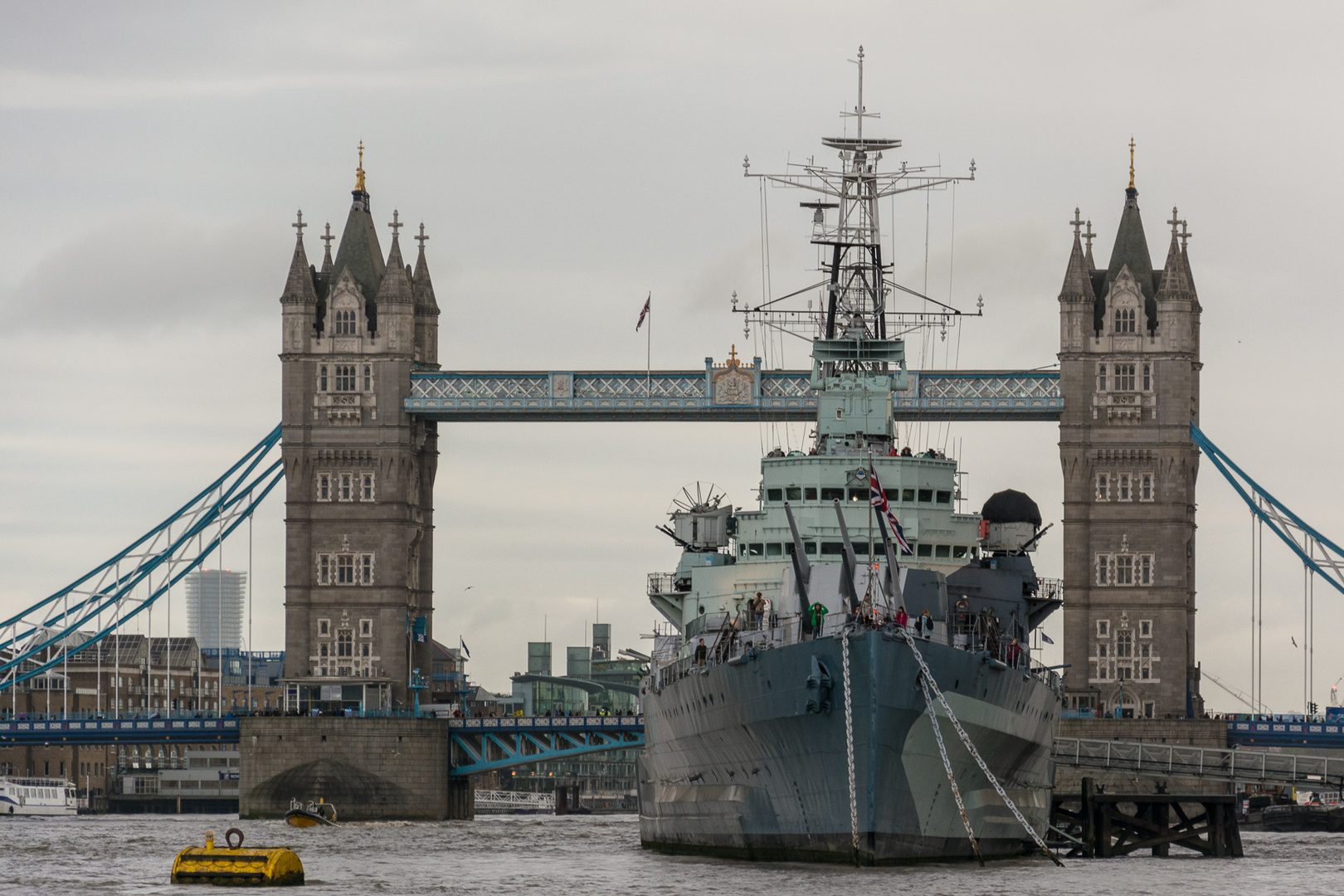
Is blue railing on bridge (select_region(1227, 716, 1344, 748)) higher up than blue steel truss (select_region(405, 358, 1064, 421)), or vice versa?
blue steel truss (select_region(405, 358, 1064, 421))

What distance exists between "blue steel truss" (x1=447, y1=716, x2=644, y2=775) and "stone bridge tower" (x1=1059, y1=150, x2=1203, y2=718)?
2243 centimetres

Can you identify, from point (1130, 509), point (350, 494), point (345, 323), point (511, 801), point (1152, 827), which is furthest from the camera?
point (511, 801)

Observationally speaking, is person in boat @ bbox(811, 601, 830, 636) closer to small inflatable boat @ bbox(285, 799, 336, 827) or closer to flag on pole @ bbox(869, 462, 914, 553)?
flag on pole @ bbox(869, 462, 914, 553)

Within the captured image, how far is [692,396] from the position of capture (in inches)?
4909

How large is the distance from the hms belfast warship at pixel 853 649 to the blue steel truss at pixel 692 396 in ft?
137

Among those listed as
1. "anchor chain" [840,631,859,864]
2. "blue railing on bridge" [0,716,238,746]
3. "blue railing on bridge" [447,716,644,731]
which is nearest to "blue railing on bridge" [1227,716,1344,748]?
"blue railing on bridge" [447,716,644,731]

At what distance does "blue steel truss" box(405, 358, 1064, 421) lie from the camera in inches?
4855

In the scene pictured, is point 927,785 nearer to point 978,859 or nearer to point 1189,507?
point 978,859

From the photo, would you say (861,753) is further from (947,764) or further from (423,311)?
(423,311)

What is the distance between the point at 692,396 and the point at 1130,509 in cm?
2237

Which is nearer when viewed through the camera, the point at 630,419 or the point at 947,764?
the point at 947,764

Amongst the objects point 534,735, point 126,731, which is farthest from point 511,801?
point 126,731

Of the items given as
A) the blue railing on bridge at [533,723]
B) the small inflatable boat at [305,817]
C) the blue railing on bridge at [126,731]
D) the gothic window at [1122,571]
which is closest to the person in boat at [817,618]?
the small inflatable boat at [305,817]

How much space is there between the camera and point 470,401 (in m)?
126
